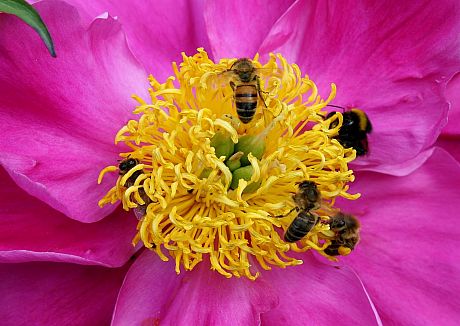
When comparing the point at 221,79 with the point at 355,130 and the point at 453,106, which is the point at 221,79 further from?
the point at 453,106

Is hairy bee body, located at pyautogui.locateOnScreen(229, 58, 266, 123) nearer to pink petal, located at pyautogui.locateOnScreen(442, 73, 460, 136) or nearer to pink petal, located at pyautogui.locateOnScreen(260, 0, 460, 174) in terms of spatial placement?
pink petal, located at pyautogui.locateOnScreen(260, 0, 460, 174)

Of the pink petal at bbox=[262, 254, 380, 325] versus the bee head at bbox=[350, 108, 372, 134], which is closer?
the pink petal at bbox=[262, 254, 380, 325]

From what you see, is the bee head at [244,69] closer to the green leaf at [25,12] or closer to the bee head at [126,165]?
the bee head at [126,165]

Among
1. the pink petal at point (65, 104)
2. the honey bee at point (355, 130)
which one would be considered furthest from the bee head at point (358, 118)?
the pink petal at point (65, 104)

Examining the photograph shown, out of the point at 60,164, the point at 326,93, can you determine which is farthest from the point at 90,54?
the point at 326,93

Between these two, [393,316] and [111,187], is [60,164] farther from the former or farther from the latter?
[393,316]

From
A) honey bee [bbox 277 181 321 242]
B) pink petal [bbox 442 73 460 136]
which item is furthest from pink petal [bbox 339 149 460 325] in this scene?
honey bee [bbox 277 181 321 242]
